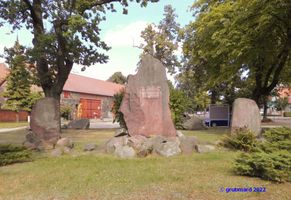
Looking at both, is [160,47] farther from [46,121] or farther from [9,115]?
[46,121]

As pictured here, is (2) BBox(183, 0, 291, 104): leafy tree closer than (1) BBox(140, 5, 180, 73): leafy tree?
Yes

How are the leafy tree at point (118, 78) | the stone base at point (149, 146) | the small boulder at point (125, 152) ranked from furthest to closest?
the leafy tree at point (118, 78)
the stone base at point (149, 146)
the small boulder at point (125, 152)

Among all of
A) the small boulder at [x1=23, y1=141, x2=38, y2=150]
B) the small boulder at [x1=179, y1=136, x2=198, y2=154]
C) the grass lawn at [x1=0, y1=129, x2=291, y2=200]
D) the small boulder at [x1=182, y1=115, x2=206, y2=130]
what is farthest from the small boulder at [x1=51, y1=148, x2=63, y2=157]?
the small boulder at [x1=182, y1=115, x2=206, y2=130]

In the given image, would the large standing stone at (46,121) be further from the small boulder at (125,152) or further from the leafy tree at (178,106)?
the leafy tree at (178,106)

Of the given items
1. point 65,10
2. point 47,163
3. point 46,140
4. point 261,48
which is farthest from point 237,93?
point 47,163

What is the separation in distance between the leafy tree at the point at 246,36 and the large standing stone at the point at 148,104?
26.3 ft

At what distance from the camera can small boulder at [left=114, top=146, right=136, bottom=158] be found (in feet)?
38.5

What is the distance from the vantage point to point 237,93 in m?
43.9

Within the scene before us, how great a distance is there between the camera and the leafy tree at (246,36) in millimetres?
19203

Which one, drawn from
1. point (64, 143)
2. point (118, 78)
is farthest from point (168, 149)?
point (118, 78)

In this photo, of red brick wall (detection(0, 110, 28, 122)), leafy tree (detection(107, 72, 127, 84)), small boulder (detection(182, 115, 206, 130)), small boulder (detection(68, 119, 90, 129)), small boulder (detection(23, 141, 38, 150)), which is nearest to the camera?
small boulder (detection(23, 141, 38, 150))

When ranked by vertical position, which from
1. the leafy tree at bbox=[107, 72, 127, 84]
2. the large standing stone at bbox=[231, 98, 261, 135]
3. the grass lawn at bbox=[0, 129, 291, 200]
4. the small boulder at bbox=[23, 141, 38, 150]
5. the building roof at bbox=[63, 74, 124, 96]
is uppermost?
the leafy tree at bbox=[107, 72, 127, 84]

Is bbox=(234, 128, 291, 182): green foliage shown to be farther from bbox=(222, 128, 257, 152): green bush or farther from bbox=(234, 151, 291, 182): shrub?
bbox=(222, 128, 257, 152): green bush

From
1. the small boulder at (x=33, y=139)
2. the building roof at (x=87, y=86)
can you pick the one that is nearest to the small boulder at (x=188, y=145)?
the small boulder at (x=33, y=139)
